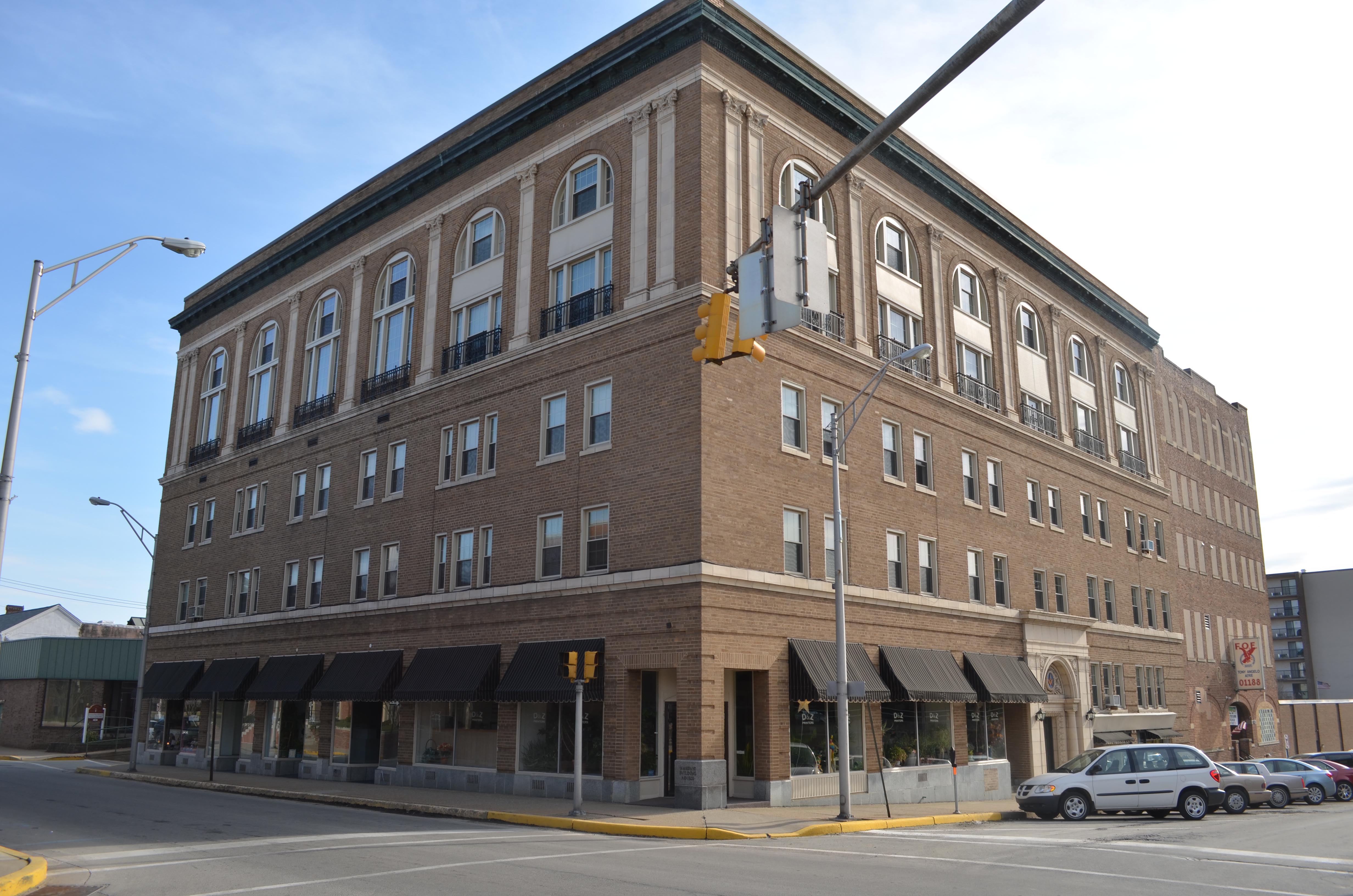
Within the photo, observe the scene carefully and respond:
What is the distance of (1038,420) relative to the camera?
131 feet

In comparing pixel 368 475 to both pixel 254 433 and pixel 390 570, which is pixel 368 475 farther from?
pixel 254 433

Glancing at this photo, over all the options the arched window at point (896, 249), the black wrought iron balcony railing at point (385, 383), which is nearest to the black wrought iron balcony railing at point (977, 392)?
the arched window at point (896, 249)

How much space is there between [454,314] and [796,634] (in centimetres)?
1553

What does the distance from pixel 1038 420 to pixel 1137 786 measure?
18891 millimetres

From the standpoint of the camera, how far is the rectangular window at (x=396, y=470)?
34125 mm

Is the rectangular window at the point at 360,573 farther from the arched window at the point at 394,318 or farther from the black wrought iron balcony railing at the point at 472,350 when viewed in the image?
the black wrought iron balcony railing at the point at 472,350

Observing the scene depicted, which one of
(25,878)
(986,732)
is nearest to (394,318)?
(986,732)

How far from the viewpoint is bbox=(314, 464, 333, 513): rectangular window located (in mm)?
37344

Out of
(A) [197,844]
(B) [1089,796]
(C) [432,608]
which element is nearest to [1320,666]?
(B) [1089,796]

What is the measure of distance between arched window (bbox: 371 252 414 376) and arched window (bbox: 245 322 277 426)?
299 inches

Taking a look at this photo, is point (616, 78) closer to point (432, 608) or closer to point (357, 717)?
point (432, 608)

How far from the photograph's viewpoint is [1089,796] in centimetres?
2372

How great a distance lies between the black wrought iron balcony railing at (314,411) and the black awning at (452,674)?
1140 centimetres

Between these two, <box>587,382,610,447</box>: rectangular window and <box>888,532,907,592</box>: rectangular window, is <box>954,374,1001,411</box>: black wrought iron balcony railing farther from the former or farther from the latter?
<box>587,382,610,447</box>: rectangular window
